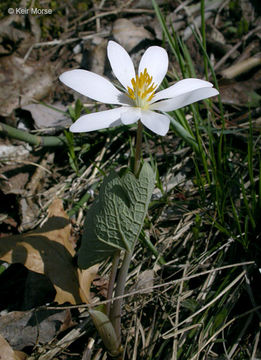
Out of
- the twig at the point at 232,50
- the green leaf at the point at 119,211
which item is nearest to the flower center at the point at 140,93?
the green leaf at the point at 119,211

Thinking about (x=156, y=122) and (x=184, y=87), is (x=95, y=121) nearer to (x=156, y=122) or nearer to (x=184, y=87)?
(x=156, y=122)

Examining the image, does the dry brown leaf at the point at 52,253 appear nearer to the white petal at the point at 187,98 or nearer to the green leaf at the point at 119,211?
the green leaf at the point at 119,211


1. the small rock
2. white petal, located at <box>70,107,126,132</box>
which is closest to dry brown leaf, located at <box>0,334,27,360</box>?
white petal, located at <box>70,107,126,132</box>

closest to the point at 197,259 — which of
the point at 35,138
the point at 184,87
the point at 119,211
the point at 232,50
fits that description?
the point at 119,211

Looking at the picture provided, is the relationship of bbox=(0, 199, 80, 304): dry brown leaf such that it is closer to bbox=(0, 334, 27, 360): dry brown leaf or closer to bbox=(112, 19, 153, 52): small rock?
bbox=(0, 334, 27, 360): dry brown leaf

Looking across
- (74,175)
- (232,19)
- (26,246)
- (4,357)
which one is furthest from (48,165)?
(232,19)

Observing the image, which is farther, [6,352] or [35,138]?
[35,138]
